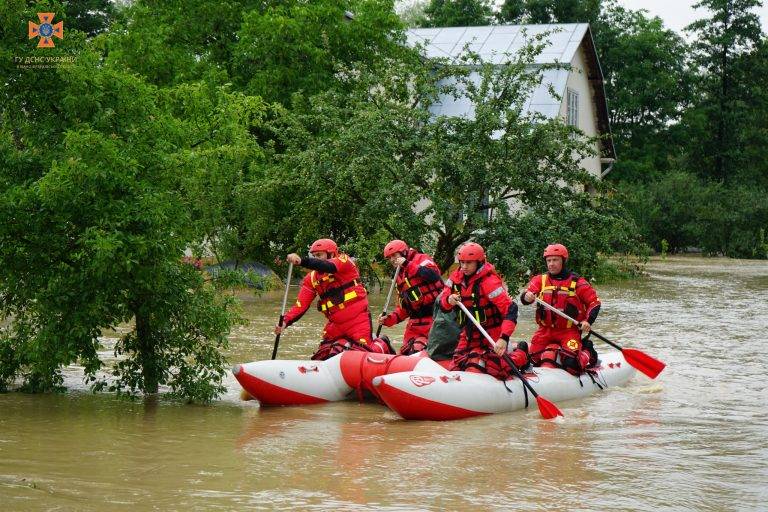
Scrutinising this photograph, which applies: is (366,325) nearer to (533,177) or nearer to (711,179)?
(533,177)

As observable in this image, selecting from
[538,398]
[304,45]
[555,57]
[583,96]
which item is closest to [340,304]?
[538,398]

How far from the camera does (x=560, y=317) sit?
1247 cm

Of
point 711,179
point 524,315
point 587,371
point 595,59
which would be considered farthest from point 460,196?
point 711,179

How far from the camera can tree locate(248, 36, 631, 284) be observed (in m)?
21.1

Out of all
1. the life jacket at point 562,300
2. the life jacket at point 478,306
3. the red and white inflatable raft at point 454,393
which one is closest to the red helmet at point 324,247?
the life jacket at point 478,306

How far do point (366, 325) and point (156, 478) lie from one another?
4.44 m

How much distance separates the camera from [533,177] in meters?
21.6

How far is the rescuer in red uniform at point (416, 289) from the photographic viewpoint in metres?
12.6

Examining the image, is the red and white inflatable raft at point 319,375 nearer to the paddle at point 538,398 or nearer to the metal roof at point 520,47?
the paddle at point 538,398

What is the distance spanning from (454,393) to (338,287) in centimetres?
198

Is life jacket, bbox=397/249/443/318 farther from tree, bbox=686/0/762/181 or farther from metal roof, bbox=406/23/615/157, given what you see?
tree, bbox=686/0/762/181

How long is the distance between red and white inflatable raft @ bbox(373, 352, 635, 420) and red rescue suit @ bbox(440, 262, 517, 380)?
0.53ft

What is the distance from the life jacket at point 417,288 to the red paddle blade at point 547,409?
197cm

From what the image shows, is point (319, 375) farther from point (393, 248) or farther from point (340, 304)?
point (393, 248)
